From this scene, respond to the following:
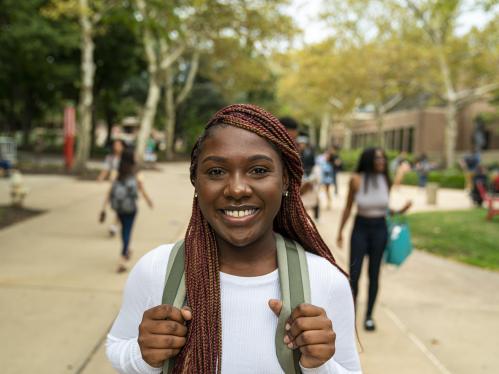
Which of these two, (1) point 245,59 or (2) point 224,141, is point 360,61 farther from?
(2) point 224,141

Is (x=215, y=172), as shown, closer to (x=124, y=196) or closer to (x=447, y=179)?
(x=124, y=196)

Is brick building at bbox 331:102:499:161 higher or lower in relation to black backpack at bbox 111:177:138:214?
higher

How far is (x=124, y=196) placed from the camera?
6.08 metres

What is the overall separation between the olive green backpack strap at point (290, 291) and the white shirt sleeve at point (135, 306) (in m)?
0.37

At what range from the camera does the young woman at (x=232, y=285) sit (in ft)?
4.51

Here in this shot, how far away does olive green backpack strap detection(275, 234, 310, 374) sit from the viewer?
1.39 m

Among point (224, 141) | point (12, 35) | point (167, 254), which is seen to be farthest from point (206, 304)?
point (12, 35)

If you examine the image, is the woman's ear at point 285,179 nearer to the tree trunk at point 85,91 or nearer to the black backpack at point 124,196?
the black backpack at point 124,196

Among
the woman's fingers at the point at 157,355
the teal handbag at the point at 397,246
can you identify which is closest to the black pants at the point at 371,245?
the teal handbag at the point at 397,246

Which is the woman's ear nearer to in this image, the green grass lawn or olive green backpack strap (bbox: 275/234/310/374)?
olive green backpack strap (bbox: 275/234/310/374)

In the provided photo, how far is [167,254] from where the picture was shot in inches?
61.1

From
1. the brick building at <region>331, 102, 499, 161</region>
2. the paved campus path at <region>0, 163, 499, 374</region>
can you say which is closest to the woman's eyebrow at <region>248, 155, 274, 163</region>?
the paved campus path at <region>0, 163, 499, 374</region>

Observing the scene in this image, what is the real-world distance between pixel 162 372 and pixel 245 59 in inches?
1044

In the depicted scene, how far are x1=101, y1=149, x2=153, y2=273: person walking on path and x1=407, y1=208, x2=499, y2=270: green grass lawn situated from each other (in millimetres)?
5006
